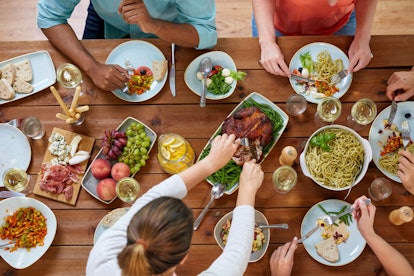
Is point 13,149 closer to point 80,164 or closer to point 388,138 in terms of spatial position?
point 80,164

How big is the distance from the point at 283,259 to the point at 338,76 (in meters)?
1.01

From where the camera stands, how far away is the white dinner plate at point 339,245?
1841 millimetres

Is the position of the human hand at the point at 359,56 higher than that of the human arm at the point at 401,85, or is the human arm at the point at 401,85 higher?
the human hand at the point at 359,56

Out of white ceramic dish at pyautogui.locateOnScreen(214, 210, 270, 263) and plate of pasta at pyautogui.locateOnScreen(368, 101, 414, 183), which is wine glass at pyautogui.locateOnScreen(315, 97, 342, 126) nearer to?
plate of pasta at pyautogui.locateOnScreen(368, 101, 414, 183)

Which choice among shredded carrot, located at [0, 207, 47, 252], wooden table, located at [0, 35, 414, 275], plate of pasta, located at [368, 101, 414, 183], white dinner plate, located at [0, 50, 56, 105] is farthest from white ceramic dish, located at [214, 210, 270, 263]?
white dinner plate, located at [0, 50, 56, 105]

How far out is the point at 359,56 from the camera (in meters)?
2.03

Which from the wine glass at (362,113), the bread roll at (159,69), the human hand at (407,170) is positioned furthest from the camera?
the bread roll at (159,69)

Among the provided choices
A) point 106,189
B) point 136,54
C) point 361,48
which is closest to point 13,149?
point 106,189

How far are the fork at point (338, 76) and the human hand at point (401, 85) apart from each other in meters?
0.24

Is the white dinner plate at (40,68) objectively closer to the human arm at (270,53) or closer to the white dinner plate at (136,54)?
the white dinner plate at (136,54)

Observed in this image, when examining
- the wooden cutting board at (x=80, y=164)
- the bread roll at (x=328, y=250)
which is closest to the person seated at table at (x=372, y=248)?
the bread roll at (x=328, y=250)

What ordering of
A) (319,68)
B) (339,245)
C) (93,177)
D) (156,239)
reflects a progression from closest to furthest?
(156,239), (339,245), (93,177), (319,68)

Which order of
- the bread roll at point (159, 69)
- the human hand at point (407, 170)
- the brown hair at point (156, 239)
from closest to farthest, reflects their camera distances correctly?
the brown hair at point (156, 239) → the human hand at point (407, 170) → the bread roll at point (159, 69)

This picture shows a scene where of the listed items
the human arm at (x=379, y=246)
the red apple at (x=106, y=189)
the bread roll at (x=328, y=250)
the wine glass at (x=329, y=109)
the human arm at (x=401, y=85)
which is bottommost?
the bread roll at (x=328, y=250)
